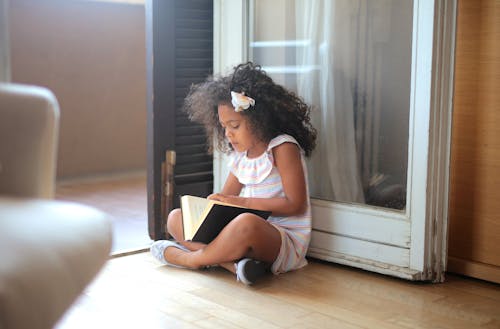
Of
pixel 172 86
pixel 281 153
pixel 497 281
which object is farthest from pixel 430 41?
pixel 172 86

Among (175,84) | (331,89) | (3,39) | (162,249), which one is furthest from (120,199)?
(331,89)

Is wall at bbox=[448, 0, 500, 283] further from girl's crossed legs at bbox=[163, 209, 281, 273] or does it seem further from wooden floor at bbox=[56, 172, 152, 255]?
wooden floor at bbox=[56, 172, 152, 255]

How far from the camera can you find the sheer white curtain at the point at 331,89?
2139 mm

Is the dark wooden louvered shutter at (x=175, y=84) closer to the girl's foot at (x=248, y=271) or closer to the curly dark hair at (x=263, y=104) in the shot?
the curly dark hair at (x=263, y=104)

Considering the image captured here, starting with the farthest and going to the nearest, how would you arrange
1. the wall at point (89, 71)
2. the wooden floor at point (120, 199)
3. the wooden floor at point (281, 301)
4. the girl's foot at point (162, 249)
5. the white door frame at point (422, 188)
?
1. the wall at point (89, 71)
2. the wooden floor at point (120, 199)
3. the girl's foot at point (162, 249)
4. the white door frame at point (422, 188)
5. the wooden floor at point (281, 301)

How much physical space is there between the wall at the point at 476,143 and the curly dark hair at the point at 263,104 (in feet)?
1.46

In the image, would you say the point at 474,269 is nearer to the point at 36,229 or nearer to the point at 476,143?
the point at 476,143

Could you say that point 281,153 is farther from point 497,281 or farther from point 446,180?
point 497,281

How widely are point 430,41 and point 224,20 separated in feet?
2.62

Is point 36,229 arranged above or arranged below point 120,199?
above

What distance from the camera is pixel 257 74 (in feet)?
7.01

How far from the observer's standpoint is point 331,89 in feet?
7.17

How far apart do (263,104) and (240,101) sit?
0.26ft

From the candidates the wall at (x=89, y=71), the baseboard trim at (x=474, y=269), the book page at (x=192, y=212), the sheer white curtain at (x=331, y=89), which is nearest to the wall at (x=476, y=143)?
the baseboard trim at (x=474, y=269)
